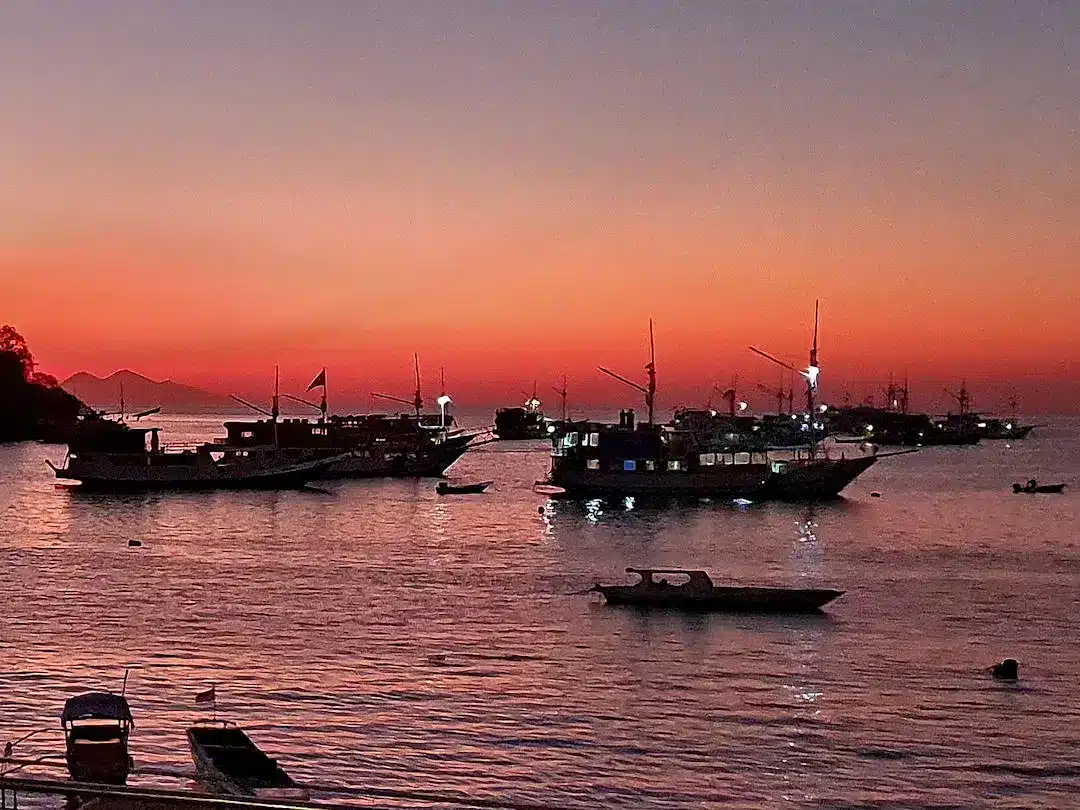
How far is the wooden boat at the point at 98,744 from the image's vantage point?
486 inches

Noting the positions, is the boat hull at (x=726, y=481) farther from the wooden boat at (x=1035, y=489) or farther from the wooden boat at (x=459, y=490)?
the wooden boat at (x=1035, y=489)

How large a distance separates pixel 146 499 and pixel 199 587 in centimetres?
4179

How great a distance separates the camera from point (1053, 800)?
19891mm

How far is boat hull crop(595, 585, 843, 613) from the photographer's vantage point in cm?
3700

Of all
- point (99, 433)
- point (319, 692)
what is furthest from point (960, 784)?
point (99, 433)

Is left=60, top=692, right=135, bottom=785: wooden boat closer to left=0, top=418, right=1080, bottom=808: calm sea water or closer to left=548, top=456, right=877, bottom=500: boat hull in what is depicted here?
left=0, top=418, right=1080, bottom=808: calm sea water

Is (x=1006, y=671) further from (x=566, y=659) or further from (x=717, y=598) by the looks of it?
(x=717, y=598)

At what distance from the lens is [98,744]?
41.4 ft

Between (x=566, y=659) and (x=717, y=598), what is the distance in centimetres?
803

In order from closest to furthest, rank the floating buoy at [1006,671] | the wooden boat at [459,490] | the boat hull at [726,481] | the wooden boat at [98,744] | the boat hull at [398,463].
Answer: the wooden boat at [98,744], the floating buoy at [1006,671], the boat hull at [726,481], the wooden boat at [459,490], the boat hull at [398,463]

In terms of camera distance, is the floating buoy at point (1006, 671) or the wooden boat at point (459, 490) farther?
the wooden boat at point (459, 490)

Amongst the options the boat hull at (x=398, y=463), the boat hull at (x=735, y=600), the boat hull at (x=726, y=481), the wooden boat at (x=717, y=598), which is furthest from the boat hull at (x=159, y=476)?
the boat hull at (x=735, y=600)

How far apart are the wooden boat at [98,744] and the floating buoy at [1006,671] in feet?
67.9

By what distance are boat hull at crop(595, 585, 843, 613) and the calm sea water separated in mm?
771
